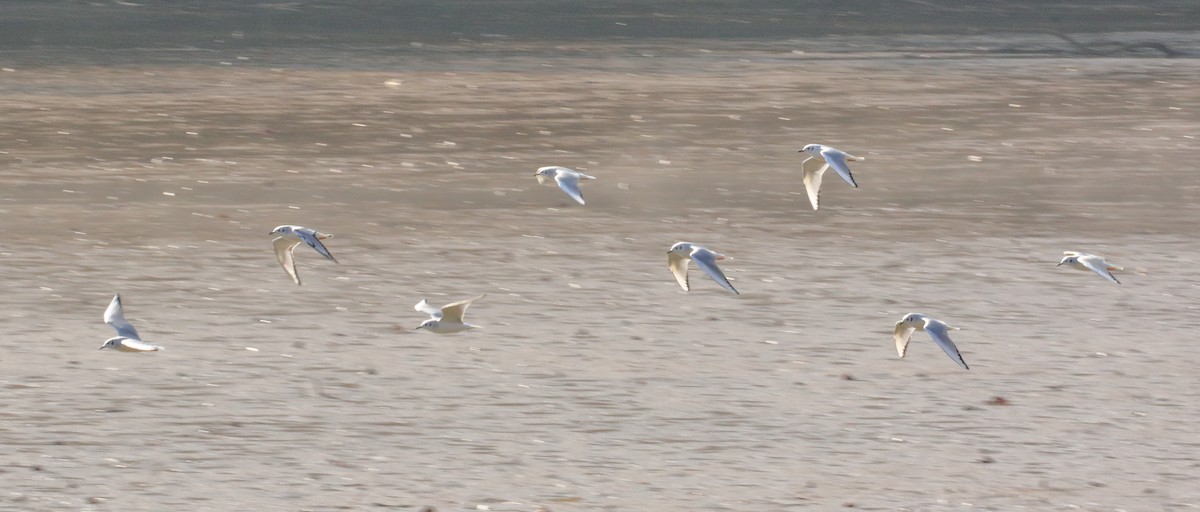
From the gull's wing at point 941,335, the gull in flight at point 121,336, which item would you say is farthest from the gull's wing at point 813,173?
the gull in flight at point 121,336

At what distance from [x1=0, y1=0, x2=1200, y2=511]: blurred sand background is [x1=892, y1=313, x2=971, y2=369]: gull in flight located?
0.58ft

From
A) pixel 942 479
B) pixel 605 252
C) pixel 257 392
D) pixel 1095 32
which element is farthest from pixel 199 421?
pixel 1095 32

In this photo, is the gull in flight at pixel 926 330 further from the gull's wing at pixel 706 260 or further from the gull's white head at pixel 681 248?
the gull's white head at pixel 681 248

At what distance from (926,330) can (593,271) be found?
93.5 inches

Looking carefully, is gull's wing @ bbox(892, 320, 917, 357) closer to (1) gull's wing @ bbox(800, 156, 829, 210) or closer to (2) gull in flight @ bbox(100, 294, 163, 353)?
(1) gull's wing @ bbox(800, 156, 829, 210)

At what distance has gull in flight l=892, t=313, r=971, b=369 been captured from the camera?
17.9 feet

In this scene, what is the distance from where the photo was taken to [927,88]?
12.4 m

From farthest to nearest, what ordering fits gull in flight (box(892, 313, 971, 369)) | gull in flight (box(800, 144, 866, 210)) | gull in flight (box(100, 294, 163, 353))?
gull in flight (box(800, 144, 866, 210)) < gull in flight (box(100, 294, 163, 353)) < gull in flight (box(892, 313, 971, 369))

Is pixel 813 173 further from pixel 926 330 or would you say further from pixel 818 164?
pixel 926 330

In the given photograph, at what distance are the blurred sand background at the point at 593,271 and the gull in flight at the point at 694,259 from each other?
0.30m

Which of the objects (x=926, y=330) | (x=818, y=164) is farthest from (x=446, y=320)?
(x=818, y=164)

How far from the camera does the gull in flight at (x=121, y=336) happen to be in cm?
573

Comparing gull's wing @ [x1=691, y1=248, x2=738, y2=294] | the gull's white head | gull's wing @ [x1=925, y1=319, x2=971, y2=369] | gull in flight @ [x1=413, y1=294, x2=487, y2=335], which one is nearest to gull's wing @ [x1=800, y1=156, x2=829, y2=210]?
the gull's white head

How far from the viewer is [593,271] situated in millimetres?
7648
